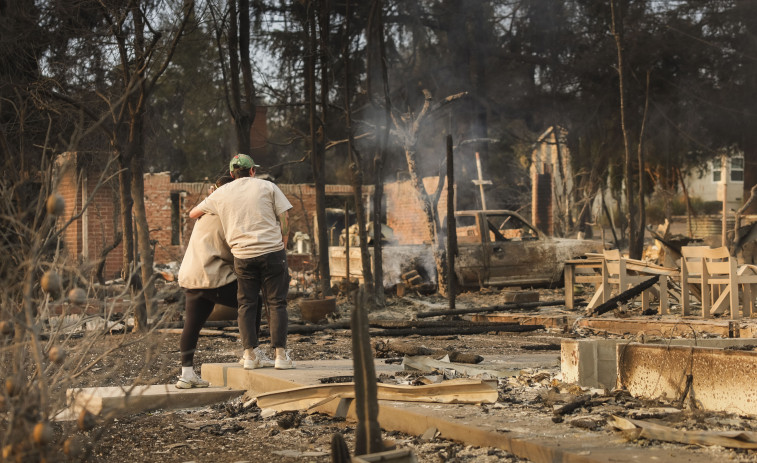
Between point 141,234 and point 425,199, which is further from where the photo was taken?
point 425,199

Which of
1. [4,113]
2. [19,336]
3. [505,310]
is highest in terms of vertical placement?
Result: [4,113]

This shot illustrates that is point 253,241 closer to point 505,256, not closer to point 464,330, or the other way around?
point 464,330

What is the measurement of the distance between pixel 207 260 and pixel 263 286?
1.62 ft

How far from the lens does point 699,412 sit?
17.9 feet

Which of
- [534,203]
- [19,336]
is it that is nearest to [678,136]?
[534,203]

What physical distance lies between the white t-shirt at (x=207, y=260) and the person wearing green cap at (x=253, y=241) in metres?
0.09

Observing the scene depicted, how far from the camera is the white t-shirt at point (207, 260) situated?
7.29 meters

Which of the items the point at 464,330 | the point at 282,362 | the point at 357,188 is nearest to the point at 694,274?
the point at 464,330

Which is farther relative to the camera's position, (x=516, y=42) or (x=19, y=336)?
(x=516, y=42)

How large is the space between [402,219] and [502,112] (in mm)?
5013

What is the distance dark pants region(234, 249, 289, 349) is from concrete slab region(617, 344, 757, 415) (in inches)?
104

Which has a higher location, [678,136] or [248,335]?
[678,136]

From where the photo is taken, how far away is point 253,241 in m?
7.27

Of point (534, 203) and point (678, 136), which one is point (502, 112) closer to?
point (534, 203)
